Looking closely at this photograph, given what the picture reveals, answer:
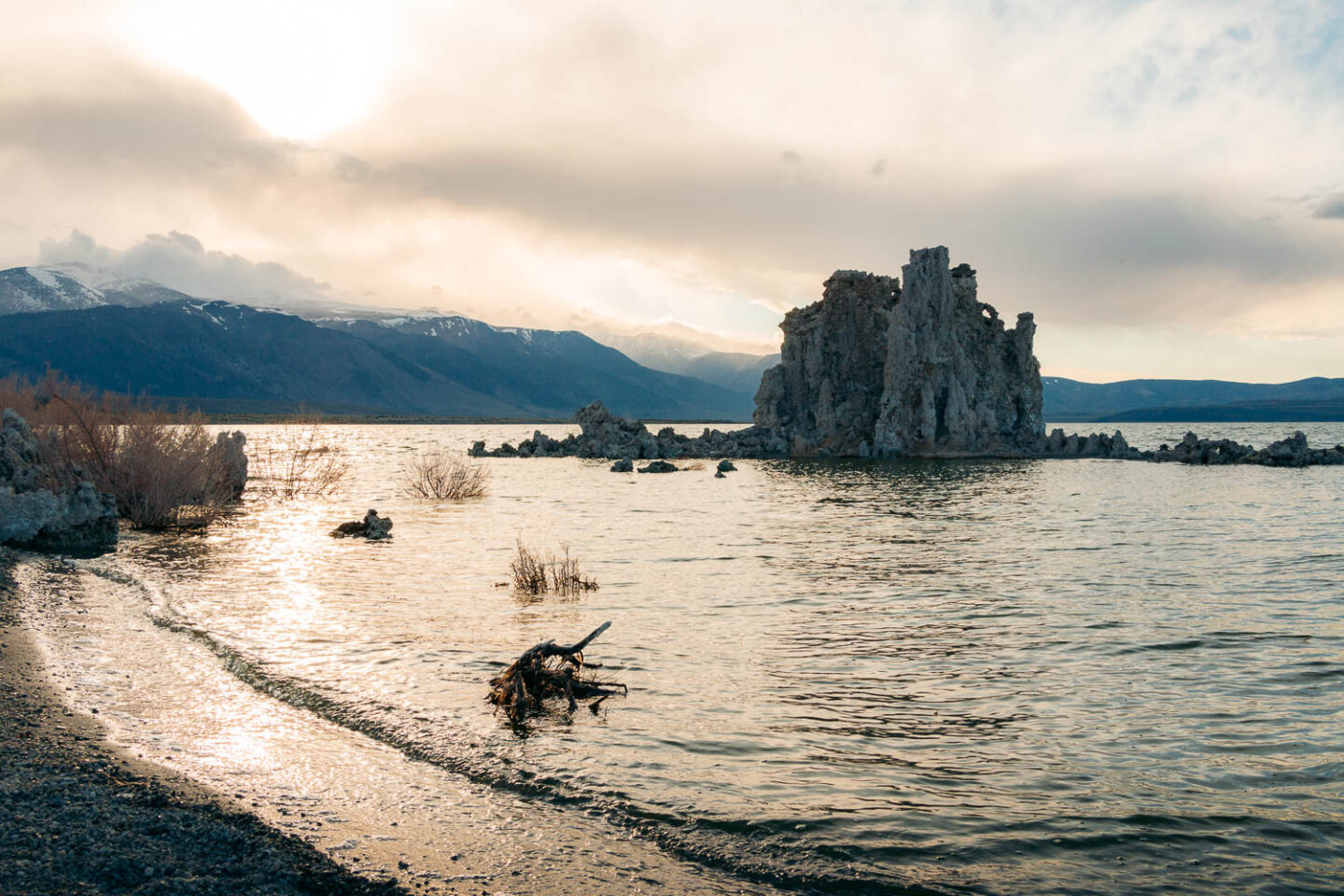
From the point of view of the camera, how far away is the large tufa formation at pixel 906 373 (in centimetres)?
9650

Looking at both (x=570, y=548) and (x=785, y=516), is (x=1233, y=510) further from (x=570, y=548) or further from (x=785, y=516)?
(x=570, y=548)

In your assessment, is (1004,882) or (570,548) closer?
(1004,882)

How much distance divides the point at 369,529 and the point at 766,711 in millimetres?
21425

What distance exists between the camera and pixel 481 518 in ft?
120

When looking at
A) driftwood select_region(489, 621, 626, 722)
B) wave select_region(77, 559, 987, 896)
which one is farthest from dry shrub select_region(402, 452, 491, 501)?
driftwood select_region(489, 621, 626, 722)

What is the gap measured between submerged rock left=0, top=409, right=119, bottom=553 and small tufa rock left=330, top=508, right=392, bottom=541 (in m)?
6.68

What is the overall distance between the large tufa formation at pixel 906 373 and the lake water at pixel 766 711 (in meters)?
71.7

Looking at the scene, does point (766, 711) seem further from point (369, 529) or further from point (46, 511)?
point (46, 511)

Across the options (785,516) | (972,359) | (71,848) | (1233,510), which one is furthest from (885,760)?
(972,359)

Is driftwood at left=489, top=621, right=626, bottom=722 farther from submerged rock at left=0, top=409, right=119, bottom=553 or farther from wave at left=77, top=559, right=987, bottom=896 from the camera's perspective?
submerged rock at left=0, top=409, right=119, bottom=553

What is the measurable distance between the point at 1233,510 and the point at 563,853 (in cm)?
4089

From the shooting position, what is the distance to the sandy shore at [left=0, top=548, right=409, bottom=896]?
6090 millimetres

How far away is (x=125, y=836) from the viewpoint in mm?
6711

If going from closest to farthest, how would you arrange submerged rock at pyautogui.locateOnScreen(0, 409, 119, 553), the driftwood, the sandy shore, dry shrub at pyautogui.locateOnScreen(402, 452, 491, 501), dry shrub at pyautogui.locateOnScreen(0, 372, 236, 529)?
the sandy shore → the driftwood → submerged rock at pyautogui.locateOnScreen(0, 409, 119, 553) → dry shrub at pyautogui.locateOnScreen(0, 372, 236, 529) → dry shrub at pyautogui.locateOnScreen(402, 452, 491, 501)
